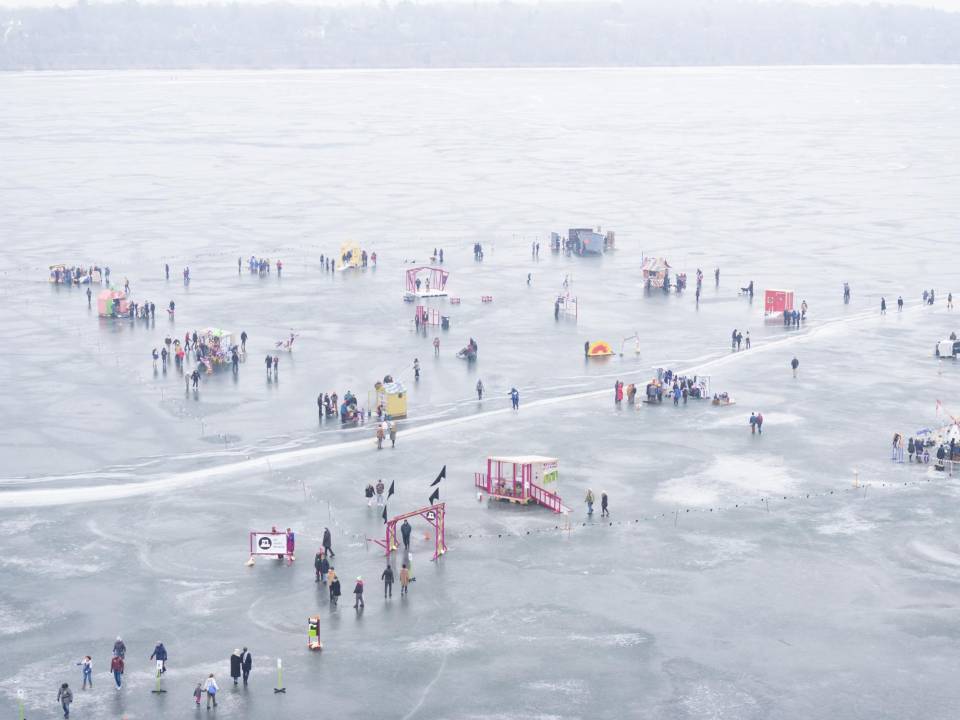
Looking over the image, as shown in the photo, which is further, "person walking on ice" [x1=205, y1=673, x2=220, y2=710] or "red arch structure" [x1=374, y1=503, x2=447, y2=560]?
"red arch structure" [x1=374, y1=503, x2=447, y2=560]

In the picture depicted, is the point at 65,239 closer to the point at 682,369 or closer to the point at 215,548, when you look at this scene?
the point at 682,369

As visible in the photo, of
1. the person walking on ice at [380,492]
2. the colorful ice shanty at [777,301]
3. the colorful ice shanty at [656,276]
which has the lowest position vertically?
the person walking on ice at [380,492]

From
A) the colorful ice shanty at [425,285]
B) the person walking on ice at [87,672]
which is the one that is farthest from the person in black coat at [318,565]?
the colorful ice shanty at [425,285]

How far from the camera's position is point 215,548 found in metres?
39.0

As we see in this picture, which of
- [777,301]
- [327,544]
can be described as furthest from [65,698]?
[777,301]

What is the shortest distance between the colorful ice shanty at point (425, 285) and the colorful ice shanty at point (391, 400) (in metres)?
22.2

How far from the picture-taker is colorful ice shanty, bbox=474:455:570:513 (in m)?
42.4

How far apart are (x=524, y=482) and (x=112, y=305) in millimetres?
34858

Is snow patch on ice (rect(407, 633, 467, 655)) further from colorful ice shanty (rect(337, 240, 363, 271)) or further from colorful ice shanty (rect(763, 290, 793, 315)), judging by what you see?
colorful ice shanty (rect(337, 240, 363, 271))

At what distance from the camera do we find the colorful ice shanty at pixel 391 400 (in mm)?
52625

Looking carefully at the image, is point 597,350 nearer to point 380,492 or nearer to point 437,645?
point 380,492

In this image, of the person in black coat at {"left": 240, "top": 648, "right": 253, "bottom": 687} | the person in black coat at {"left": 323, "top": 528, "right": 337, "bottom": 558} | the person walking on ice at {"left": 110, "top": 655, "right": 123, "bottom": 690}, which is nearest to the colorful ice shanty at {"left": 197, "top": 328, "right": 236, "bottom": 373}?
the person in black coat at {"left": 323, "top": 528, "right": 337, "bottom": 558}

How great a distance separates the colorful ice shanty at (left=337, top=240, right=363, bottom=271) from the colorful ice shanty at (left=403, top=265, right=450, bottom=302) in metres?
7.15

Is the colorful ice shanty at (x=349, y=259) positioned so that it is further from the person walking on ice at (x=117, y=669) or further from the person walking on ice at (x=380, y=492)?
the person walking on ice at (x=117, y=669)
